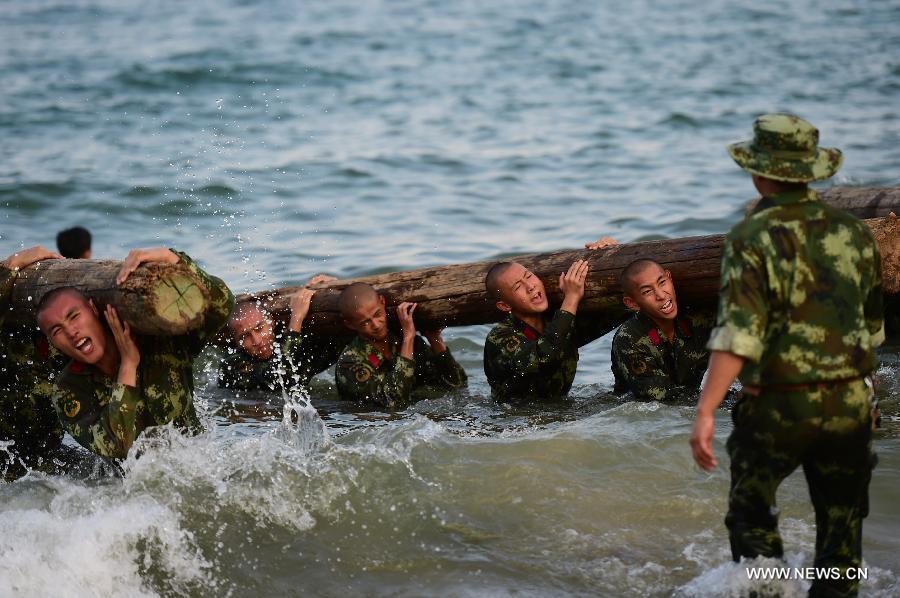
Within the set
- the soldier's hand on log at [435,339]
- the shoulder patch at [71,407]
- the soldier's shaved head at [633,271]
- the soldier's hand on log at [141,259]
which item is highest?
the soldier's hand on log at [141,259]

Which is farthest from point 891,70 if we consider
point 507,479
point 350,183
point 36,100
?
point 507,479

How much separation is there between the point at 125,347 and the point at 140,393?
1.03ft

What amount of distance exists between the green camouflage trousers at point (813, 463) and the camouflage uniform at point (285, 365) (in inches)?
187

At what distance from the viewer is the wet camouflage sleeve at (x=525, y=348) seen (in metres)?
8.74

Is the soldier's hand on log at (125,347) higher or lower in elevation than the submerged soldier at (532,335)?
higher

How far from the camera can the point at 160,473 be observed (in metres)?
7.24

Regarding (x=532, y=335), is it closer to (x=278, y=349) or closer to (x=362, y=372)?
(x=362, y=372)

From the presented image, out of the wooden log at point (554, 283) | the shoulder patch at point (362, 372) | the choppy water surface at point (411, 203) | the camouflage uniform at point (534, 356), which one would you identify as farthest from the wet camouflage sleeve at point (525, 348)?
the shoulder patch at point (362, 372)

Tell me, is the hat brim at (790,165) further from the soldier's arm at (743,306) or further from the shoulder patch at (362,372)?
the shoulder patch at (362,372)

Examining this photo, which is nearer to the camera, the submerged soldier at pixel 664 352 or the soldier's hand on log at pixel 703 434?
the soldier's hand on log at pixel 703 434

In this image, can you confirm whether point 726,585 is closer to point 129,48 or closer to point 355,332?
point 355,332

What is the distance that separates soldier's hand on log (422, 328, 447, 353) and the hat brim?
4.44 metres

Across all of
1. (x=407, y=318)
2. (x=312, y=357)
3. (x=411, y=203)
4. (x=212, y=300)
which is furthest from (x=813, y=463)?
(x=411, y=203)

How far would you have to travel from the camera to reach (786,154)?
5.26 metres
